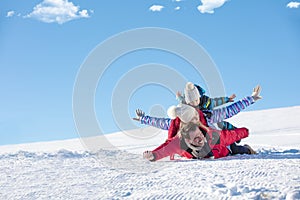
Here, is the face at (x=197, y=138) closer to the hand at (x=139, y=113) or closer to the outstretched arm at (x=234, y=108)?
the outstretched arm at (x=234, y=108)

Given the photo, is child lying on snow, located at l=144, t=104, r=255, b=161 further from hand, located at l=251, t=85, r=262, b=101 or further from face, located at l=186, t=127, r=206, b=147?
hand, located at l=251, t=85, r=262, b=101

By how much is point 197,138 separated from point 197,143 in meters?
0.08

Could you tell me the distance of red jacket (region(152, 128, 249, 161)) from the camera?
4.80 meters

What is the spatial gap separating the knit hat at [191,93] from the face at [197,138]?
0.64 m

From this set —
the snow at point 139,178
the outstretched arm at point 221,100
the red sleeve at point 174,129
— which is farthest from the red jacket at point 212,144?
the outstretched arm at point 221,100

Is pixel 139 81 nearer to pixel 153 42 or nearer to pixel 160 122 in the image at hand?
pixel 153 42

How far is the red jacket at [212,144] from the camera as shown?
4797 mm

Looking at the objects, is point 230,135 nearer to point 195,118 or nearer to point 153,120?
point 195,118

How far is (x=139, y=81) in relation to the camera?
311 inches

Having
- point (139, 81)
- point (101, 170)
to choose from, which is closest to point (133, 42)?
point (139, 81)

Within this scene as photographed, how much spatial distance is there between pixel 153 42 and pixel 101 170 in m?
4.65

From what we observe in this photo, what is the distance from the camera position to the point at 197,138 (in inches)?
186

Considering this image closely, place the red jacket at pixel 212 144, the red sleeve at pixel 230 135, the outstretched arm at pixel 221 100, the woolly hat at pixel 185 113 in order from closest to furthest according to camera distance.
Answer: the woolly hat at pixel 185 113, the red jacket at pixel 212 144, the red sleeve at pixel 230 135, the outstretched arm at pixel 221 100

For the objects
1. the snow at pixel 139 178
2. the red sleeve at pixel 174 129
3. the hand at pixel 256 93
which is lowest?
the snow at pixel 139 178
